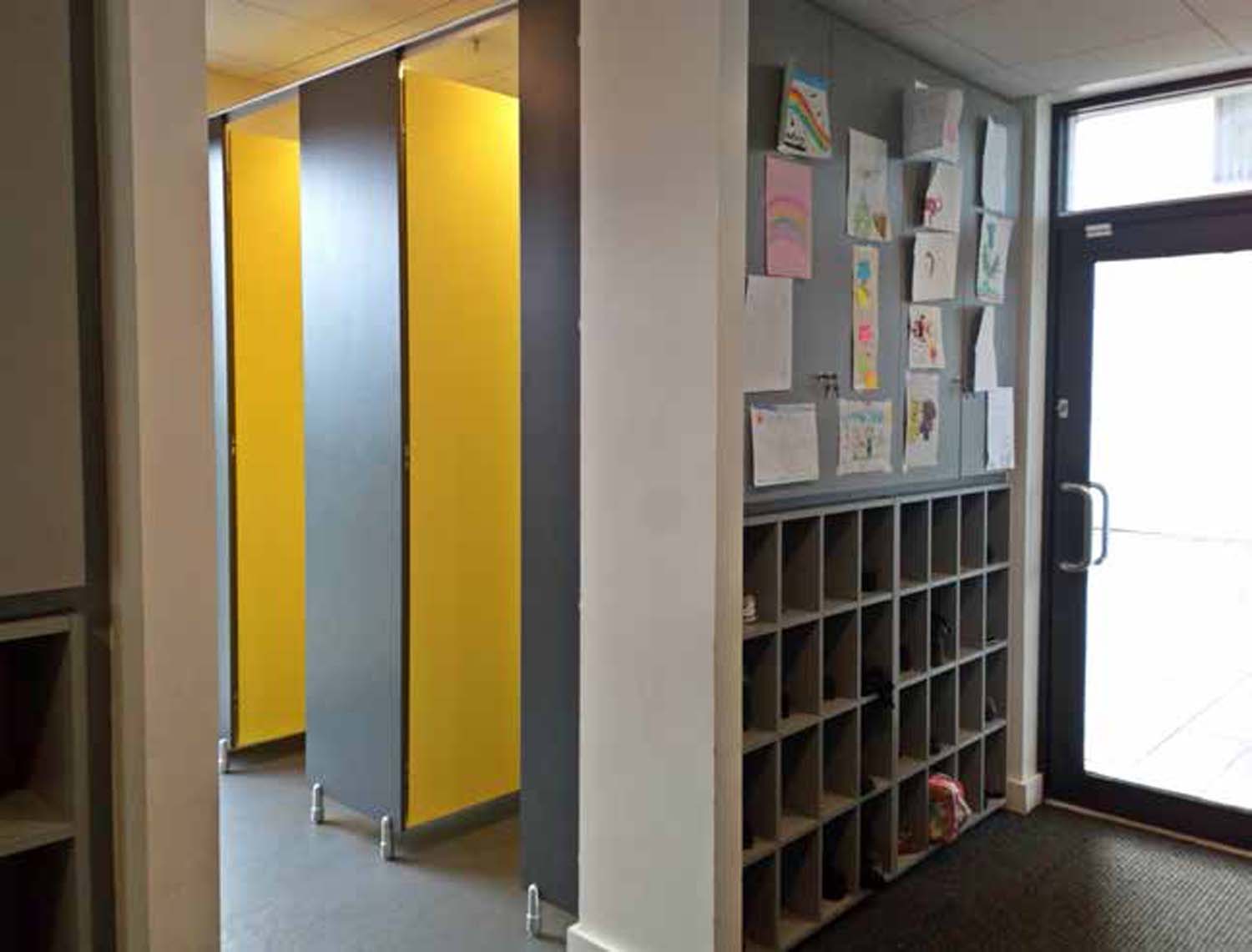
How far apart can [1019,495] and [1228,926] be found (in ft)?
4.86

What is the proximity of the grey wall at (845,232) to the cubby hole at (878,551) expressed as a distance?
4.3 inches

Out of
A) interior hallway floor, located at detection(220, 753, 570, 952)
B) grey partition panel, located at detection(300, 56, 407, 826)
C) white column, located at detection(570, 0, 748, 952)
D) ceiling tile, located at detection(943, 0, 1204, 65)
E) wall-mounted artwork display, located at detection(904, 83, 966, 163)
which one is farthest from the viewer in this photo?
grey partition panel, located at detection(300, 56, 407, 826)

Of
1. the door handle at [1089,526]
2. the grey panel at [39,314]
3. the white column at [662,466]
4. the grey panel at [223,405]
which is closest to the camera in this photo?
the grey panel at [39,314]

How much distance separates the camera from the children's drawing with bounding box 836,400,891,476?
3074mm

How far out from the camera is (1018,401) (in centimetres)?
390

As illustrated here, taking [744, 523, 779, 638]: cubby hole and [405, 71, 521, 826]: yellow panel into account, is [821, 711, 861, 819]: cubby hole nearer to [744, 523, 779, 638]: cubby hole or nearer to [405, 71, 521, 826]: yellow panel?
[744, 523, 779, 638]: cubby hole

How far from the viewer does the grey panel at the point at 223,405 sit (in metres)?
4.19

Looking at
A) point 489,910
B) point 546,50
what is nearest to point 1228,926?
point 489,910

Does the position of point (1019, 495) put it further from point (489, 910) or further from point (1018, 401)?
point (489, 910)

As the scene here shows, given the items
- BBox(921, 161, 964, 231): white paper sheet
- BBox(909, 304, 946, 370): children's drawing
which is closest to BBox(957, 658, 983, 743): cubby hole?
BBox(909, 304, 946, 370): children's drawing

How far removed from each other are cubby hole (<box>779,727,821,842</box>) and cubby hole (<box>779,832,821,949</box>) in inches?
2.6

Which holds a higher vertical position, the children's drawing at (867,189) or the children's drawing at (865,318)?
the children's drawing at (867,189)

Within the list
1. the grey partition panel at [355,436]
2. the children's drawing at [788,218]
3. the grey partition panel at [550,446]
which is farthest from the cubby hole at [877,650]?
the grey partition panel at [355,436]

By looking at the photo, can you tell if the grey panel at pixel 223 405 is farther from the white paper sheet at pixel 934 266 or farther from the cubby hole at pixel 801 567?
the white paper sheet at pixel 934 266
